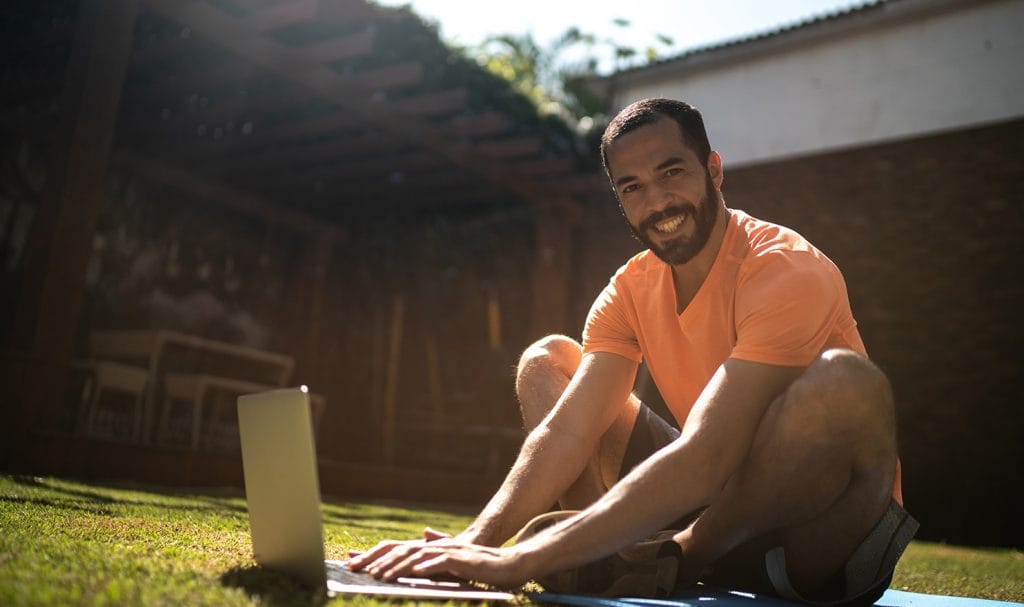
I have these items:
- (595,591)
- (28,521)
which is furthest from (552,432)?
(28,521)

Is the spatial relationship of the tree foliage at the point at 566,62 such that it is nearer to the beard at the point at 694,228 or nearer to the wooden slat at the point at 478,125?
the wooden slat at the point at 478,125

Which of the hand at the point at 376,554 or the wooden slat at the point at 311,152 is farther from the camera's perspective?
the wooden slat at the point at 311,152

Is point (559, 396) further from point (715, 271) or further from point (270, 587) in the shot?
point (270, 587)

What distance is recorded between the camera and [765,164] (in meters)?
8.17

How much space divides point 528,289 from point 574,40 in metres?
7.75

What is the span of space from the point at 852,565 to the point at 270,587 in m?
1.23

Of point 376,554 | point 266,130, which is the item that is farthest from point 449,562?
point 266,130

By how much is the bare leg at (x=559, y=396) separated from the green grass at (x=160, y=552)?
2.18ft

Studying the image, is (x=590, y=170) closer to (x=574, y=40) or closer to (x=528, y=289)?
(x=528, y=289)

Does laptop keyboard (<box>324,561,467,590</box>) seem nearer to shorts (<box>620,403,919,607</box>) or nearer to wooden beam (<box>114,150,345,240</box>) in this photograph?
shorts (<box>620,403,919,607</box>)

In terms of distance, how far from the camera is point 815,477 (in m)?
1.71

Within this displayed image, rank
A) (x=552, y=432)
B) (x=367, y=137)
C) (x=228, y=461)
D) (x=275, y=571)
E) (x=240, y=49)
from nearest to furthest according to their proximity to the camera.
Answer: (x=275, y=571), (x=552, y=432), (x=228, y=461), (x=240, y=49), (x=367, y=137)

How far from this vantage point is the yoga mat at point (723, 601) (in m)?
1.62

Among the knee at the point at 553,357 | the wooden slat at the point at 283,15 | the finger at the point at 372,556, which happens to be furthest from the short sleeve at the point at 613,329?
the wooden slat at the point at 283,15
